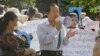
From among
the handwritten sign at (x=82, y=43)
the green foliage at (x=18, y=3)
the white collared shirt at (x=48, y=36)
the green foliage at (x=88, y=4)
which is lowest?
the handwritten sign at (x=82, y=43)

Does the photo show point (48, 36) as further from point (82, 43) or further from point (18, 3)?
point (18, 3)

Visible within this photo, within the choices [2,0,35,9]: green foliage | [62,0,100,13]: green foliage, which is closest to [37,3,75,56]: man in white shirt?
[62,0,100,13]: green foliage

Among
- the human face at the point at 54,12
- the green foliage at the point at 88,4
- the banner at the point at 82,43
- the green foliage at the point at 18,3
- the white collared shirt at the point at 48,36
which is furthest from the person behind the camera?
the green foliage at the point at 18,3

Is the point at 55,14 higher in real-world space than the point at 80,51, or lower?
higher

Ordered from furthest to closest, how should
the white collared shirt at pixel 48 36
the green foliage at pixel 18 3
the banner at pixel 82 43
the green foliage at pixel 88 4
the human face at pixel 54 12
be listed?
1. the green foliage at pixel 18 3
2. the green foliage at pixel 88 4
3. the banner at pixel 82 43
4. the human face at pixel 54 12
5. the white collared shirt at pixel 48 36

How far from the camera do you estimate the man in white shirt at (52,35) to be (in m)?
7.14

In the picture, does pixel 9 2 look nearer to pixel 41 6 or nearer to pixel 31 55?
pixel 41 6

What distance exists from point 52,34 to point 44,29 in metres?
0.19

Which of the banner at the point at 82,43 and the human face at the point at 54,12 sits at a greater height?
the human face at the point at 54,12

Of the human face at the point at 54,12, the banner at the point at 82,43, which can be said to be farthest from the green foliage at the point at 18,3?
the human face at the point at 54,12

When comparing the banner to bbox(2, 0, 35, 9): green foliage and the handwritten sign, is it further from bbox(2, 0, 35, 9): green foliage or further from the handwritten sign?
bbox(2, 0, 35, 9): green foliage

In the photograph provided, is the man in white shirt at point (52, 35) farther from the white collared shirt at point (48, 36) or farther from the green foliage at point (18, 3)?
the green foliage at point (18, 3)

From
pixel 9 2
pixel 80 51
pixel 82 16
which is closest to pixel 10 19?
pixel 80 51

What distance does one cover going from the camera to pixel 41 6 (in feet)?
101
